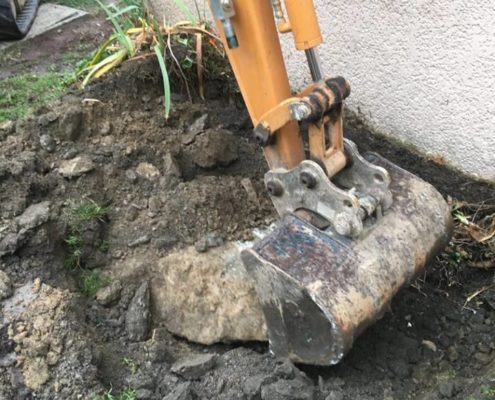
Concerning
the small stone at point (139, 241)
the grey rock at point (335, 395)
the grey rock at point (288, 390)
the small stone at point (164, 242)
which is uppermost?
the small stone at point (139, 241)

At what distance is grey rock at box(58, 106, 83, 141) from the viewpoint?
290 centimetres

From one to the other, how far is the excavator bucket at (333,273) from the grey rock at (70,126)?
1221 millimetres

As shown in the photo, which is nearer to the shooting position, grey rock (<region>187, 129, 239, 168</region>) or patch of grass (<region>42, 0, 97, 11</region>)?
grey rock (<region>187, 129, 239, 168</region>)

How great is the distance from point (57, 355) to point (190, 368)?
44 centimetres

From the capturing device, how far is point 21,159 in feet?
8.90

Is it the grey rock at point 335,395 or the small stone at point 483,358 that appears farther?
the small stone at point 483,358

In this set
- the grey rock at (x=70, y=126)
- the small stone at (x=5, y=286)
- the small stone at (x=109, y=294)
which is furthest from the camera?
the grey rock at (x=70, y=126)

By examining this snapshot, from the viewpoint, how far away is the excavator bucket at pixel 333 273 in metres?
1.94

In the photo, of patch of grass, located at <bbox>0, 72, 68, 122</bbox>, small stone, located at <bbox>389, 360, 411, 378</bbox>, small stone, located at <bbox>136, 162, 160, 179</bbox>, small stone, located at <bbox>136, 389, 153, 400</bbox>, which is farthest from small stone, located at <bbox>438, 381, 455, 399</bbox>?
patch of grass, located at <bbox>0, 72, 68, 122</bbox>

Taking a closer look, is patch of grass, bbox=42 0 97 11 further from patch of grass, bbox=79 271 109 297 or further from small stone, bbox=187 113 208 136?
patch of grass, bbox=79 271 109 297

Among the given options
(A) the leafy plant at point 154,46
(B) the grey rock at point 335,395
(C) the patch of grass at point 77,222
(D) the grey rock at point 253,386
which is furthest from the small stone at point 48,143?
(B) the grey rock at point 335,395

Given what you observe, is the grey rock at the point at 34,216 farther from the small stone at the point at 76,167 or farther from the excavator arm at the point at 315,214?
the excavator arm at the point at 315,214

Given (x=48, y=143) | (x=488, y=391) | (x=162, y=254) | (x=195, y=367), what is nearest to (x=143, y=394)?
(x=195, y=367)

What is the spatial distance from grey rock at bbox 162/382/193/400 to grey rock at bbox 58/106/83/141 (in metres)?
1.29
